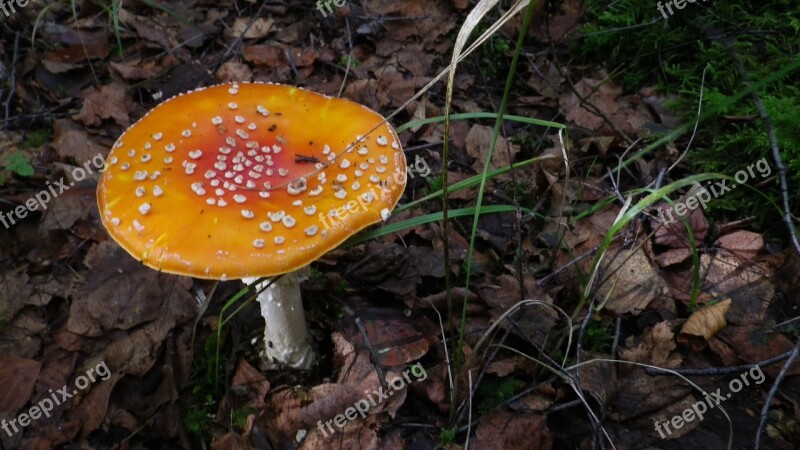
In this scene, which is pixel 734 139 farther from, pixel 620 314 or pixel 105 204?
pixel 105 204

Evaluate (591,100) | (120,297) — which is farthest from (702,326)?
(120,297)

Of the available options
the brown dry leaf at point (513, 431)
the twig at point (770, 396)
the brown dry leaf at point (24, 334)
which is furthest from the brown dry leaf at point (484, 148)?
the brown dry leaf at point (24, 334)

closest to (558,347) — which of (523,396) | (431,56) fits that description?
(523,396)

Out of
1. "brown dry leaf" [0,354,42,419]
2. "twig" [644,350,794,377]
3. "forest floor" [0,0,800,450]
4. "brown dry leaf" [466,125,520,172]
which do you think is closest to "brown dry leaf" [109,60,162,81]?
"forest floor" [0,0,800,450]

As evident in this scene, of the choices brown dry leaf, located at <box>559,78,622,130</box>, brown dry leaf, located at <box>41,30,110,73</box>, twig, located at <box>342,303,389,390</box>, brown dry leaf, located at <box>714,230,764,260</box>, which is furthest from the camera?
brown dry leaf, located at <box>41,30,110,73</box>

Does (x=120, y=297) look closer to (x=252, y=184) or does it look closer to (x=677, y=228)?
(x=252, y=184)

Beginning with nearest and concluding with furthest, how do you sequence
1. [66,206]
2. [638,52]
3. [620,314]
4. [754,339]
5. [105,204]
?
1. [105,204]
2. [754,339]
3. [620,314]
4. [66,206]
5. [638,52]

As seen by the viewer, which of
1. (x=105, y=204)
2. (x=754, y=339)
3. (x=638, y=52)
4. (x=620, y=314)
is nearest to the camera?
(x=105, y=204)

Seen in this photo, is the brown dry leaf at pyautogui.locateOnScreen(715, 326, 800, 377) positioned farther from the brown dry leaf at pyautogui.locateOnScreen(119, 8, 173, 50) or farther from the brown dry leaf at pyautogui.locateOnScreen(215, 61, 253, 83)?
the brown dry leaf at pyautogui.locateOnScreen(119, 8, 173, 50)
